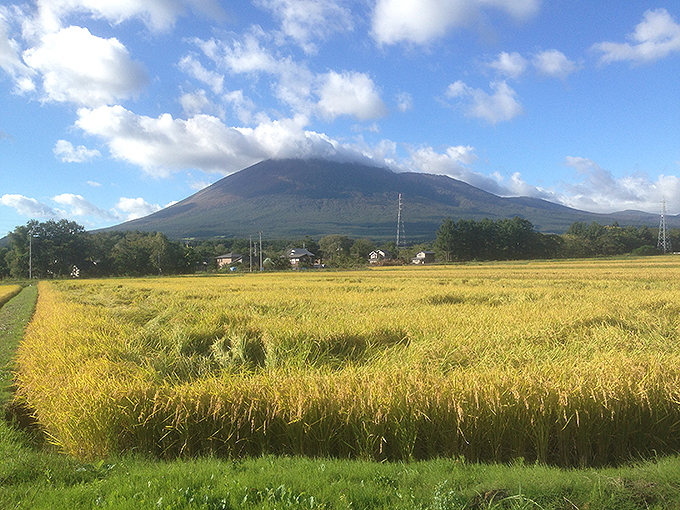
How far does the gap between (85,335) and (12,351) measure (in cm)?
375

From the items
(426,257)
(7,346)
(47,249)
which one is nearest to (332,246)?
(426,257)

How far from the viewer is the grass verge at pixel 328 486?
2758mm

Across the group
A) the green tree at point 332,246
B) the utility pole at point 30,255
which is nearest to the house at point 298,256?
the green tree at point 332,246

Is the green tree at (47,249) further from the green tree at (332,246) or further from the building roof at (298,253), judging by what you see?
the green tree at (332,246)

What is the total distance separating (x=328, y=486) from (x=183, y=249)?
79698 mm

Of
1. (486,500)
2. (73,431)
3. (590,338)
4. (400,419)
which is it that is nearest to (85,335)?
(73,431)

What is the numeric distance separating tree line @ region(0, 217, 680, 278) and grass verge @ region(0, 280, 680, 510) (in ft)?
222

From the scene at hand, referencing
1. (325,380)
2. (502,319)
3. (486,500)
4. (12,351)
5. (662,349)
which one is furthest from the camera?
(12,351)

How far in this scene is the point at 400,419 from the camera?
3.87 metres

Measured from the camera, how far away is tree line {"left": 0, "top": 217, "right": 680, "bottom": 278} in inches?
2662

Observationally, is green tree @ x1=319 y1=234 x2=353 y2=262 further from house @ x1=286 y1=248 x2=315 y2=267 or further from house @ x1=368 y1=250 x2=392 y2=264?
house @ x1=368 y1=250 x2=392 y2=264

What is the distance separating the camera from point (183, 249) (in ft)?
252

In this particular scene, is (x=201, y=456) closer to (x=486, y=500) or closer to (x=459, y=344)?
(x=486, y=500)

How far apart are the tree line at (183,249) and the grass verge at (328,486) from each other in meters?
67.8
